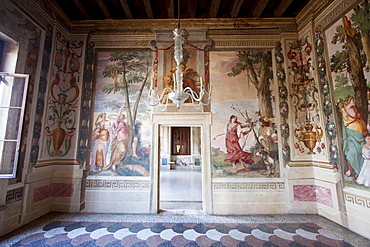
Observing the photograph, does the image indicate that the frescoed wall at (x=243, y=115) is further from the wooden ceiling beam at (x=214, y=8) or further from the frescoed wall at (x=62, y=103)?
the frescoed wall at (x=62, y=103)

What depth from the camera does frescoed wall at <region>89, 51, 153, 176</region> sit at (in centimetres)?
400

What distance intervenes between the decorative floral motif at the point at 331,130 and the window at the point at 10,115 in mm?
5458

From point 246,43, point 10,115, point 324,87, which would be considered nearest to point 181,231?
point 10,115

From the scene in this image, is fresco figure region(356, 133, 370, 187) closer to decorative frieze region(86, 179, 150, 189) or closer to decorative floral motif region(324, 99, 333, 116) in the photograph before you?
decorative floral motif region(324, 99, 333, 116)

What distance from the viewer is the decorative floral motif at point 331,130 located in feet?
11.2

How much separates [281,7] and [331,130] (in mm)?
2926

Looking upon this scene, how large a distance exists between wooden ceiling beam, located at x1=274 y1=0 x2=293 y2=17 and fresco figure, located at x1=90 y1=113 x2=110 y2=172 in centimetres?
474

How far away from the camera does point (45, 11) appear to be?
370 cm

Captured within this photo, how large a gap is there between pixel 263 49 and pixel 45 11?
495cm

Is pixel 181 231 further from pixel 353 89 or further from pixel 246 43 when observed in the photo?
pixel 246 43

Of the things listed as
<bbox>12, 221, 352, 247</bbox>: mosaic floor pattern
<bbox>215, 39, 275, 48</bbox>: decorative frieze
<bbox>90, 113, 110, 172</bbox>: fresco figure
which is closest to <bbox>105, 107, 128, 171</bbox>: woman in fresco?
<bbox>90, 113, 110, 172</bbox>: fresco figure

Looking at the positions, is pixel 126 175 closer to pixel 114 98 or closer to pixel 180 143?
pixel 114 98

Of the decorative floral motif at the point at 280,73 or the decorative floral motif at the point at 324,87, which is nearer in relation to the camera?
the decorative floral motif at the point at 324,87

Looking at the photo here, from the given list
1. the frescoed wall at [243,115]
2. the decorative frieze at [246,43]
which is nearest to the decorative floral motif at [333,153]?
the frescoed wall at [243,115]
